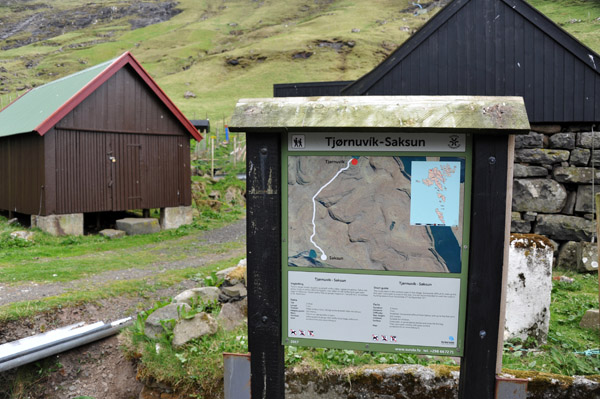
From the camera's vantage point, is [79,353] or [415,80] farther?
[415,80]

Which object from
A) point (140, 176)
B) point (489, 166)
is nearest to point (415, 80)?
point (489, 166)

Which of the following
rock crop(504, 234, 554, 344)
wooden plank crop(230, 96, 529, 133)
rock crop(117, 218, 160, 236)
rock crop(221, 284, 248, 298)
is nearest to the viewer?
wooden plank crop(230, 96, 529, 133)

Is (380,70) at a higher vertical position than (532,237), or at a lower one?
higher

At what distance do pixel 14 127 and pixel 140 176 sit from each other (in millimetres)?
3926

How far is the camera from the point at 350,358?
455cm

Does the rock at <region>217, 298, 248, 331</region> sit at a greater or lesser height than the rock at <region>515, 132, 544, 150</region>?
lesser

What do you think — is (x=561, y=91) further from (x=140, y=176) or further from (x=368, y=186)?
(x=140, y=176)

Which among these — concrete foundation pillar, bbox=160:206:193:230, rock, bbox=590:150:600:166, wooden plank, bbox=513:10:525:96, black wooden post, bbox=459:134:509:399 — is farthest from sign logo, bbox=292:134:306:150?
concrete foundation pillar, bbox=160:206:193:230

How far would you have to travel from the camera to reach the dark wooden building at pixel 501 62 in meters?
8.91

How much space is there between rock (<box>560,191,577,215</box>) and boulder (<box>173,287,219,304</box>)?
7.18m

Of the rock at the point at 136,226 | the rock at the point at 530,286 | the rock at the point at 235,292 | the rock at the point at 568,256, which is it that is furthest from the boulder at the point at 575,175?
the rock at the point at 136,226

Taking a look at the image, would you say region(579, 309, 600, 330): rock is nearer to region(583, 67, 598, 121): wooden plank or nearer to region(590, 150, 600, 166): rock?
region(590, 150, 600, 166): rock

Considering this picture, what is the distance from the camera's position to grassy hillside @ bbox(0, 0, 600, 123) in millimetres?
51250

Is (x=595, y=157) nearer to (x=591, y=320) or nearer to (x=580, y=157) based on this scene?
(x=580, y=157)
